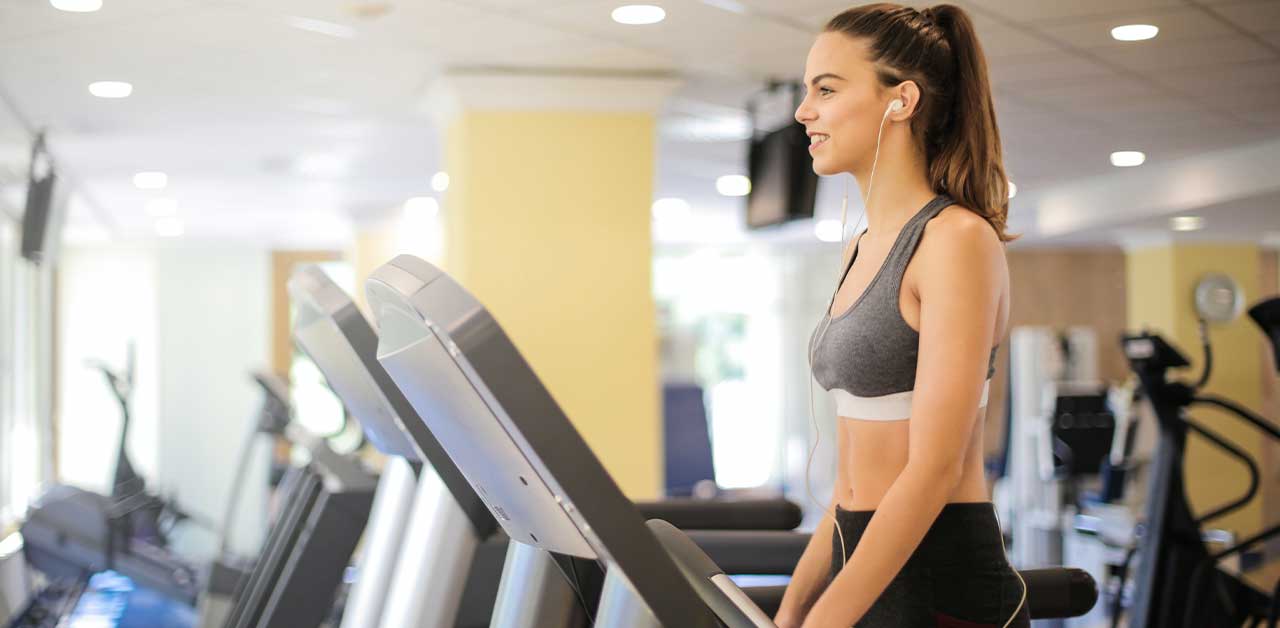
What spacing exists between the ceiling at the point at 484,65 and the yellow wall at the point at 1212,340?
186cm

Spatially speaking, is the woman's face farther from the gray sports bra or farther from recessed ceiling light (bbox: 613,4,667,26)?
recessed ceiling light (bbox: 613,4,667,26)

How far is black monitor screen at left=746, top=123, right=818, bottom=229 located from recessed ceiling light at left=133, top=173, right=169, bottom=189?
3836 mm

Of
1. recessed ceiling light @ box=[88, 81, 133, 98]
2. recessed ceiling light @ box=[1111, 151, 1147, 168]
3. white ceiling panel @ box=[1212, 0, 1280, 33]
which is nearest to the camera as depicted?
white ceiling panel @ box=[1212, 0, 1280, 33]

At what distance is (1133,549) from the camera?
4047 millimetres

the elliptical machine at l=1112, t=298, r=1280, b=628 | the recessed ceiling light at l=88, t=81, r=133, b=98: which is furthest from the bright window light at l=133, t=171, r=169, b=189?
the elliptical machine at l=1112, t=298, r=1280, b=628

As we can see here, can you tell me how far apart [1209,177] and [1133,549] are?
319 centimetres

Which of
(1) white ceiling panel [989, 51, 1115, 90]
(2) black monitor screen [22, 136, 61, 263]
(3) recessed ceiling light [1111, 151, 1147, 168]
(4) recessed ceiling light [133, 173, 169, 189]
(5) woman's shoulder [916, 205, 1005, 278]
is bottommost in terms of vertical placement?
Answer: (5) woman's shoulder [916, 205, 1005, 278]

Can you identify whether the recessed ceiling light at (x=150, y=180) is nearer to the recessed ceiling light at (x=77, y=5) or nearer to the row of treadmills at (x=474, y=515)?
the recessed ceiling light at (x=77, y=5)

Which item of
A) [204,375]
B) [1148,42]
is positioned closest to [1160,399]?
[1148,42]

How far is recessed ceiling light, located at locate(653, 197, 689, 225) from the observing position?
8.23 metres

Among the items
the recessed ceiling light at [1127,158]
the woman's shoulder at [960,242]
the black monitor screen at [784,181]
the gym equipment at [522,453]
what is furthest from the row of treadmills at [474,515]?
the recessed ceiling light at [1127,158]

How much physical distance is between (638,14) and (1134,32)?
1556mm

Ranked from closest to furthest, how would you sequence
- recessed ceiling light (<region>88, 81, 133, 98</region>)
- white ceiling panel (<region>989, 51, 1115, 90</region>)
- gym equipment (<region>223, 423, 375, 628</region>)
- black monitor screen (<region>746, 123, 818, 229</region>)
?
gym equipment (<region>223, 423, 375, 628</region>) → white ceiling panel (<region>989, 51, 1115, 90</region>) → black monitor screen (<region>746, 123, 818, 229</region>) → recessed ceiling light (<region>88, 81, 133, 98</region>)

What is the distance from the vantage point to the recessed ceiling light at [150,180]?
6820 mm
